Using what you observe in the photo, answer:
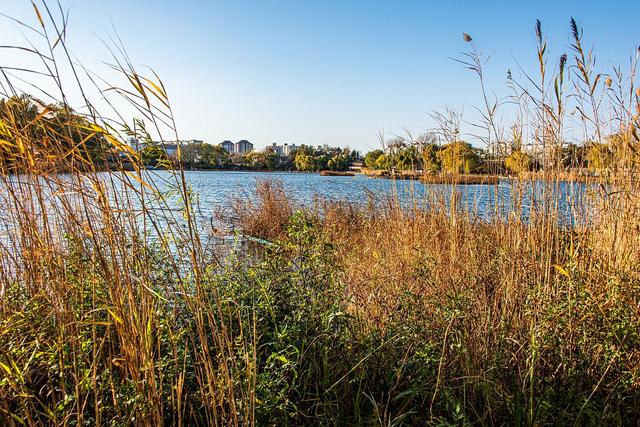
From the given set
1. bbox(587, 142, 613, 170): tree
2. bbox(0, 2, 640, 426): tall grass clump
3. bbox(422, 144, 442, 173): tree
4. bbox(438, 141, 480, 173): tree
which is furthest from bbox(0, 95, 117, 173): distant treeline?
bbox(422, 144, 442, 173): tree

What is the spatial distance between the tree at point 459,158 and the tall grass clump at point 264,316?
102 centimetres

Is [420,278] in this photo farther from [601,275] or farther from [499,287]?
[601,275]

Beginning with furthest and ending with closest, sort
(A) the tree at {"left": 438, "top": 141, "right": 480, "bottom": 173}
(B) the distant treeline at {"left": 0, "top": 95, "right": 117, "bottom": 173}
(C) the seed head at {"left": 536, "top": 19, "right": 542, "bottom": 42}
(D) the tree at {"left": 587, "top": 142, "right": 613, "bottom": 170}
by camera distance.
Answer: (A) the tree at {"left": 438, "top": 141, "right": 480, "bottom": 173}, (D) the tree at {"left": 587, "top": 142, "right": 613, "bottom": 170}, (C) the seed head at {"left": 536, "top": 19, "right": 542, "bottom": 42}, (B) the distant treeline at {"left": 0, "top": 95, "right": 117, "bottom": 173}

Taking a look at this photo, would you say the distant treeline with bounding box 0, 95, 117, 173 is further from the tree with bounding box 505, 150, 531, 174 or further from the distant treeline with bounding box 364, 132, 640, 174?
the tree with bounding box 505, 150, 531, 174

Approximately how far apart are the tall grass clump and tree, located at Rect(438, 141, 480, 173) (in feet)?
3.36

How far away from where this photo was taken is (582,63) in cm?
231

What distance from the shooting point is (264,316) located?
1.96m

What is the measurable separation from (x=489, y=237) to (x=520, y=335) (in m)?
1.81

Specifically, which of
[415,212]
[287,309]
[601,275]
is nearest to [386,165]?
[415,212]

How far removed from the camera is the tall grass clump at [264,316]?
4.22ft

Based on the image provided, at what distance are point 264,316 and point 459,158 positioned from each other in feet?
10.1

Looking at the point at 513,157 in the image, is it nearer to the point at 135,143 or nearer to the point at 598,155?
the point at 598,155

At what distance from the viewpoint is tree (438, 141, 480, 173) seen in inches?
161

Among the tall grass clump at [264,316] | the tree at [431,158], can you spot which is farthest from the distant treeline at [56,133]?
the tree at [431,158]
